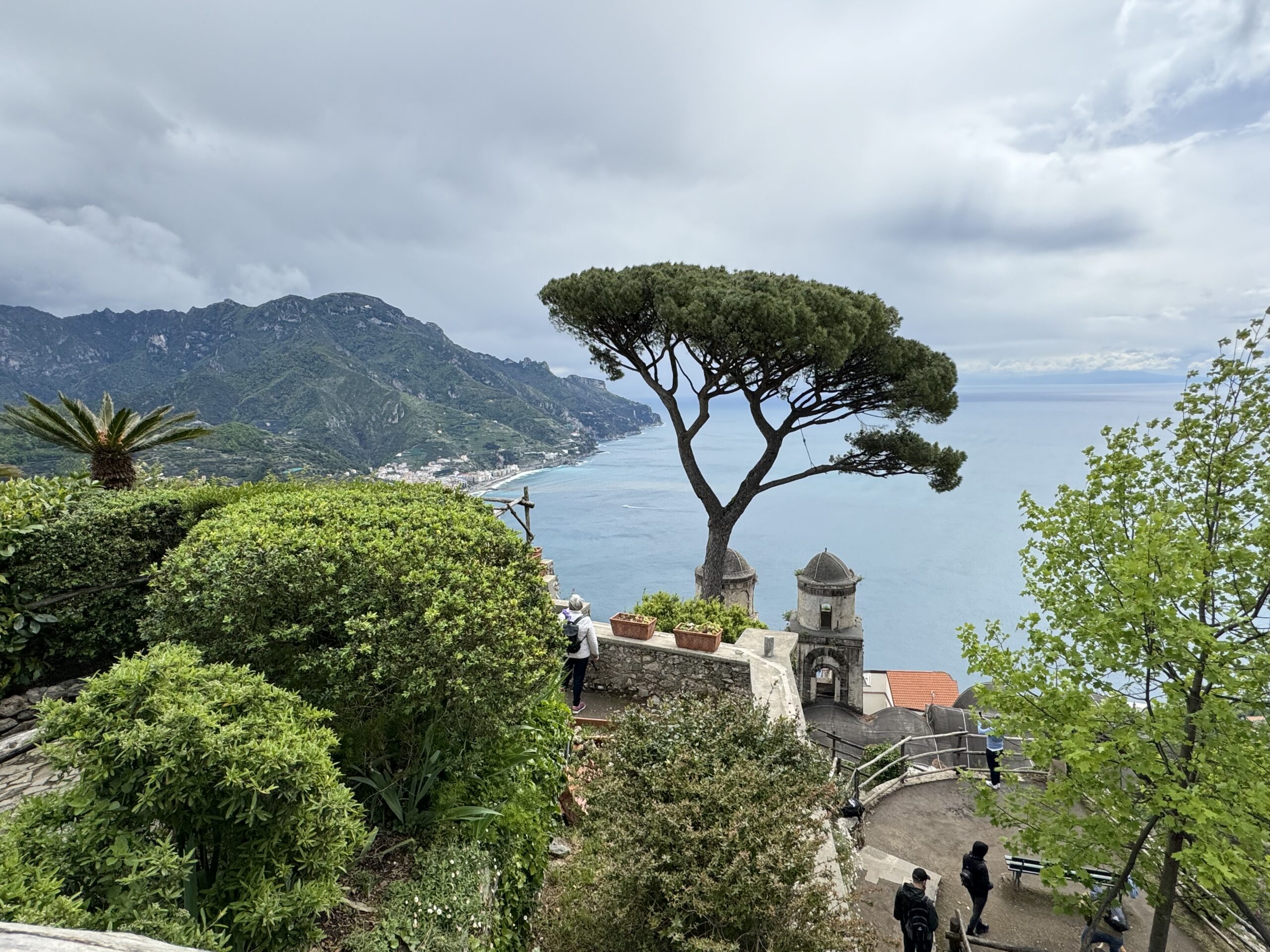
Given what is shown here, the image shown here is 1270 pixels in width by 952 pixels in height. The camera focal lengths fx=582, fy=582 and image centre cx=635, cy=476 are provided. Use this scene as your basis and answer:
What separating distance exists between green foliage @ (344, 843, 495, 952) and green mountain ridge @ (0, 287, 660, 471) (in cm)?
4656

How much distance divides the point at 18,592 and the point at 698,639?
765cm

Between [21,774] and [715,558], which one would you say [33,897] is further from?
[715,558]

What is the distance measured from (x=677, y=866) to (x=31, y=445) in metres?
38.5

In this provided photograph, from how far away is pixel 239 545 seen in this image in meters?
4.51

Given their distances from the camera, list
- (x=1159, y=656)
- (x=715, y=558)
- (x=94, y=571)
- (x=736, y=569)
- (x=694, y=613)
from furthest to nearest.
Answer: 1. (x=736, y=569)
2. (x=715, y=558)
3. (x=694, y=613)
4. (x=94, y=571)
5. (x=1159, y=656)

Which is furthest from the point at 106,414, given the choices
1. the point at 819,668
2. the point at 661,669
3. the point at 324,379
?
the point at 324,379

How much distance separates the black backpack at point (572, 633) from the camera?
7.57m

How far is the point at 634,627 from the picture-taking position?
9070mm

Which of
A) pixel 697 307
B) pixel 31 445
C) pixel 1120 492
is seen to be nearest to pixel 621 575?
pixel 31 445

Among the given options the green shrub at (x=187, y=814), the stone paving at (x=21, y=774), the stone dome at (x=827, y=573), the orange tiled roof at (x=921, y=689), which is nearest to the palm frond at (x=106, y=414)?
the stone paving at (x=21, y=774)

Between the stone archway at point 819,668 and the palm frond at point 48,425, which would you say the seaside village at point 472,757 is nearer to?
the palm frond at point 48,425

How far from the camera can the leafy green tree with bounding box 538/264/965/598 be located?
1331 cm

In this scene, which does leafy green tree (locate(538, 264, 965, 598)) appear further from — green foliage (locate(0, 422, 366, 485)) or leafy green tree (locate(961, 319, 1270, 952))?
green foliage (locate(0, 422, 366, 485))

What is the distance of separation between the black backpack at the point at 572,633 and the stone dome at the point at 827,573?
1442cm
